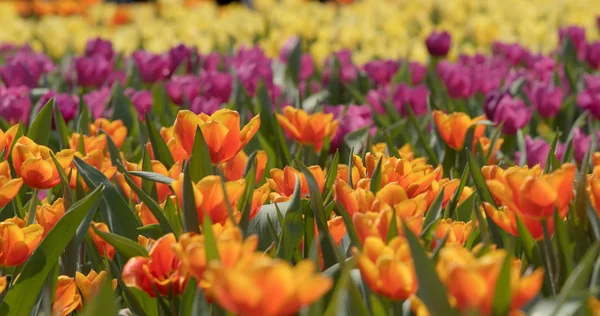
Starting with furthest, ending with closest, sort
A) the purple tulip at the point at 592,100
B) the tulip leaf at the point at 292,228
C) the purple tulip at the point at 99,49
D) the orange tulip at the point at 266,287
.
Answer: the purple tulip at the point at 99,49 < the purple tulip at the point at 592,100 < the tulip leaf at the point at 292,228 < the orange tulip at the point at 266,287

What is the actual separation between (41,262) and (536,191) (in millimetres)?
728

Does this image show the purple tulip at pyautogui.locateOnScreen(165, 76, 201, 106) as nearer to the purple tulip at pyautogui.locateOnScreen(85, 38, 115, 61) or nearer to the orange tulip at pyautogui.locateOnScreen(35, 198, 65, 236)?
the purple tulip at pyautogui.locateOnScreen(85, 38, 115, 61)

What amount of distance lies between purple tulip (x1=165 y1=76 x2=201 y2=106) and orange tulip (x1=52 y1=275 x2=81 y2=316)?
1742mm

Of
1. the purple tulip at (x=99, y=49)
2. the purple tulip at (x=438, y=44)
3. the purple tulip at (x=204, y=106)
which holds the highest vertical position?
the purple tulip at (x=204, y=106)

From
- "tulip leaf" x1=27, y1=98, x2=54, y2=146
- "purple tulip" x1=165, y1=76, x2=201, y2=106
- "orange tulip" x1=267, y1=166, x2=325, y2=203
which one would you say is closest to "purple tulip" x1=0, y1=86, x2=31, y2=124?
"tulip leaf" x1=27, y1=98, x2=54, y2=146

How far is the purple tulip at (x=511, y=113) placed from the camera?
2.65 m

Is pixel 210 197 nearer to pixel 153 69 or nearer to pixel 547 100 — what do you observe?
pixel 547 100

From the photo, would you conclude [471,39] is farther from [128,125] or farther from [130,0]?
[130,0]

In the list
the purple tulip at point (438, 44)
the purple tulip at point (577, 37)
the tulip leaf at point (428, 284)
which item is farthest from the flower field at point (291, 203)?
the purple tulip at point (577, 37)

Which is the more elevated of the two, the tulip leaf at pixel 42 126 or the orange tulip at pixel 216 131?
the orange tulip at pixel 216 131

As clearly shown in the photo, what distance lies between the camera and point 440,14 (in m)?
7.62

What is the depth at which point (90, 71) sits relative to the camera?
3.65 meters

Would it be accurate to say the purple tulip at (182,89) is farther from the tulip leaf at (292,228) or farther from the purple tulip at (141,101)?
the tulip leaf at (292,228)

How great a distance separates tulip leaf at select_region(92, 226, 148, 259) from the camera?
133 centimetres
